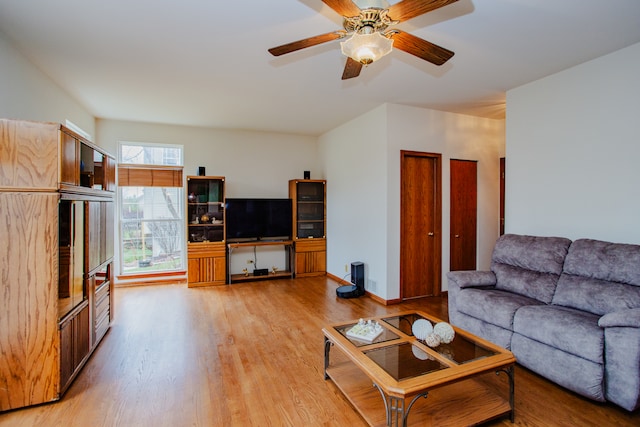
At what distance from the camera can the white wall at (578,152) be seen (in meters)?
2.90

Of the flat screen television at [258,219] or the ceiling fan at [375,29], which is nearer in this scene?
the ceiling fan at [375,29]

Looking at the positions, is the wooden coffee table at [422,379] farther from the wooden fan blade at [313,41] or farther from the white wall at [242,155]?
the white wall at [242,155]

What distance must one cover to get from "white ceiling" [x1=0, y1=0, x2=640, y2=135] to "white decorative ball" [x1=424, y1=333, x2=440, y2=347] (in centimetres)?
228

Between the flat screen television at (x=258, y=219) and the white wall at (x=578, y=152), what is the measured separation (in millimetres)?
3684

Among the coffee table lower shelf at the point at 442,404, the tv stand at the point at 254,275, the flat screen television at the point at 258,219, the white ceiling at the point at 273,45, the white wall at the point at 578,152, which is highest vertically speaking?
the white ceiling at the point at 273,45

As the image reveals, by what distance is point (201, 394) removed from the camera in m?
2.37

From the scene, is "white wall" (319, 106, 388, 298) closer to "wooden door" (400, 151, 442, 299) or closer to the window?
"wooden door" (400, 151, 442, 299)

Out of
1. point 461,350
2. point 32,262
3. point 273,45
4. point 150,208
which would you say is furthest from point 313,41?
point 150,208

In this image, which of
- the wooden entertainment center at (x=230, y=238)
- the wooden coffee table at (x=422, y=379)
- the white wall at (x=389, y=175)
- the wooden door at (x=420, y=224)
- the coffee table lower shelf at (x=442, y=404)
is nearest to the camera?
the wooden coffee table at (x=422, y=379)

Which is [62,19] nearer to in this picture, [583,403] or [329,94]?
[329,94]

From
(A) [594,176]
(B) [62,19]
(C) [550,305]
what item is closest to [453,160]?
(A) [594,176]

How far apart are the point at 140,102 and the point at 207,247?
2.46 metres

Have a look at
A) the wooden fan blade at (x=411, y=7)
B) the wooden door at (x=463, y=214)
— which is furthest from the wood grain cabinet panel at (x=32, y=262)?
the wooden door at (x=463, y=214)

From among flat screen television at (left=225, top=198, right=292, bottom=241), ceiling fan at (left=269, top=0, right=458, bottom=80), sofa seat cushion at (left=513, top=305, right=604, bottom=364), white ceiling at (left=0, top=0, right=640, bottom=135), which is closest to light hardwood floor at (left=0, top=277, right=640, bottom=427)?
sofa seat cushion at (left=513, top=305, right=604, bottom=364)
